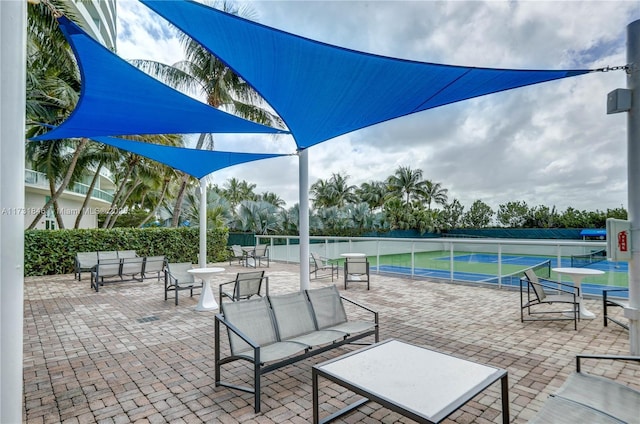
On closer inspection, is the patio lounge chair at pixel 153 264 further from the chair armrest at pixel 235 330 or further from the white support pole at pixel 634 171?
the white support pole at pixel 634 171

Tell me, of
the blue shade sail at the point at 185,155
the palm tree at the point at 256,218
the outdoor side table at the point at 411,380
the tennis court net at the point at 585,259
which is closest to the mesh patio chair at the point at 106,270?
the blue shade sail at the point at 185,155

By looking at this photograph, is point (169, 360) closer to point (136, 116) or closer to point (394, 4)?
point (136, 116)

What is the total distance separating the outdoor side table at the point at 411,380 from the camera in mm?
1996

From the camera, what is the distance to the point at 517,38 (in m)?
8.20

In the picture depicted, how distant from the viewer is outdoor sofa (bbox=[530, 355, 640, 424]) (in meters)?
1.90

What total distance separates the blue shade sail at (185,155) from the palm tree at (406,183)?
3062cm

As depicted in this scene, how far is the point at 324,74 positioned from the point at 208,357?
373 centimetres

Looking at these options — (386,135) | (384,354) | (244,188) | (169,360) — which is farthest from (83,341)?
(244,188)

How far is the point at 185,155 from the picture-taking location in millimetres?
7918

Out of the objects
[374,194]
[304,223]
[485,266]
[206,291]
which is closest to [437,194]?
[374,194]

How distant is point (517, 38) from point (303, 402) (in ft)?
31.0

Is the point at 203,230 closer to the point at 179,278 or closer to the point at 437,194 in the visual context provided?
the point at 179,278

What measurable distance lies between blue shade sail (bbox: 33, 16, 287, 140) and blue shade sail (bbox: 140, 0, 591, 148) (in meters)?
1.10

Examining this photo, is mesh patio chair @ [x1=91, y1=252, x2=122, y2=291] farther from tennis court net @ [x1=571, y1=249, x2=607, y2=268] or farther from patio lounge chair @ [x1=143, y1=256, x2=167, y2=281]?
tennis court net @ [x1=571, y1=249, x2=607, y2=268]
